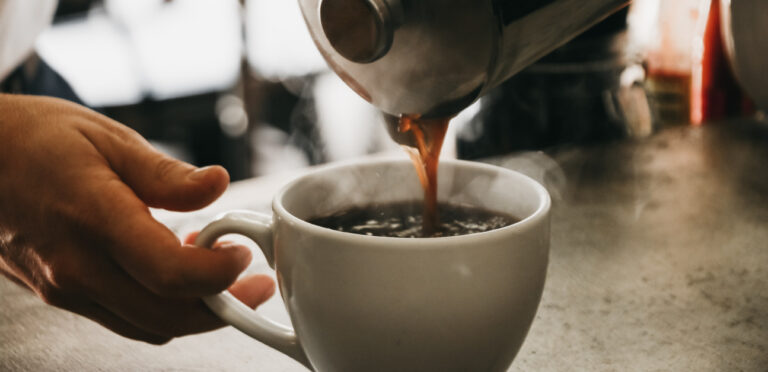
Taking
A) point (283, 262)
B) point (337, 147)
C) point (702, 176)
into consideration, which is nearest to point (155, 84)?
point (337, 147)

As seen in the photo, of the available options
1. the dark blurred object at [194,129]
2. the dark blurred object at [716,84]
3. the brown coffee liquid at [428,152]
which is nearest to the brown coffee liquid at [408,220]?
the brown coffee liquid at [428,152]

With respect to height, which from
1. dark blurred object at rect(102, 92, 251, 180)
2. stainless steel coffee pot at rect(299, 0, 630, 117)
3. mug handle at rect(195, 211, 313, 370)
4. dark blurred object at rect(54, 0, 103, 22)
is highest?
stainless steel coffee pot at rect(299, 0, 630, 117)

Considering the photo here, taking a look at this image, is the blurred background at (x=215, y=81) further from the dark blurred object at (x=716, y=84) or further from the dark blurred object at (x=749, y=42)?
the dark blurred object at (x=749, y=42)

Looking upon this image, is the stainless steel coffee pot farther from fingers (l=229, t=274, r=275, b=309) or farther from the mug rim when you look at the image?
fingers (l=229, t=274, r=275, b=309)

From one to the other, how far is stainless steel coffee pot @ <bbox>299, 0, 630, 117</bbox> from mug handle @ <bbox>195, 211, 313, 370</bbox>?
0.39 feet

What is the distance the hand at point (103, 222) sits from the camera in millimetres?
470

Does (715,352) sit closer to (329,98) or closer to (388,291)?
(388,291)

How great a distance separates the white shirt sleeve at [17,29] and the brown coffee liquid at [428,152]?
718 millimetres

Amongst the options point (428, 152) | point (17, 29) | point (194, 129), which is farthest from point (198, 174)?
point (194, 129)

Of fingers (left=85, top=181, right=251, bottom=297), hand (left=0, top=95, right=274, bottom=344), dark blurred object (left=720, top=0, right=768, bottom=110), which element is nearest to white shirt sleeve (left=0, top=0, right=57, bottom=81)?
hand (left=0, top=95, right=274, bottom=344)

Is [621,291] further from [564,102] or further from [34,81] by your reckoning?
[34,81]

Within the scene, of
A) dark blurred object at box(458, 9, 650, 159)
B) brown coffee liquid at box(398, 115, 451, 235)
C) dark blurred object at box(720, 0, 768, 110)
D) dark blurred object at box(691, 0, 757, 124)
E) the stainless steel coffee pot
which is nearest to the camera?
the stainless steel coffee pot

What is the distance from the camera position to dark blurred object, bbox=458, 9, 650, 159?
0.90 metres

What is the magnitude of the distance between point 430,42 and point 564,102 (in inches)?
23.0
